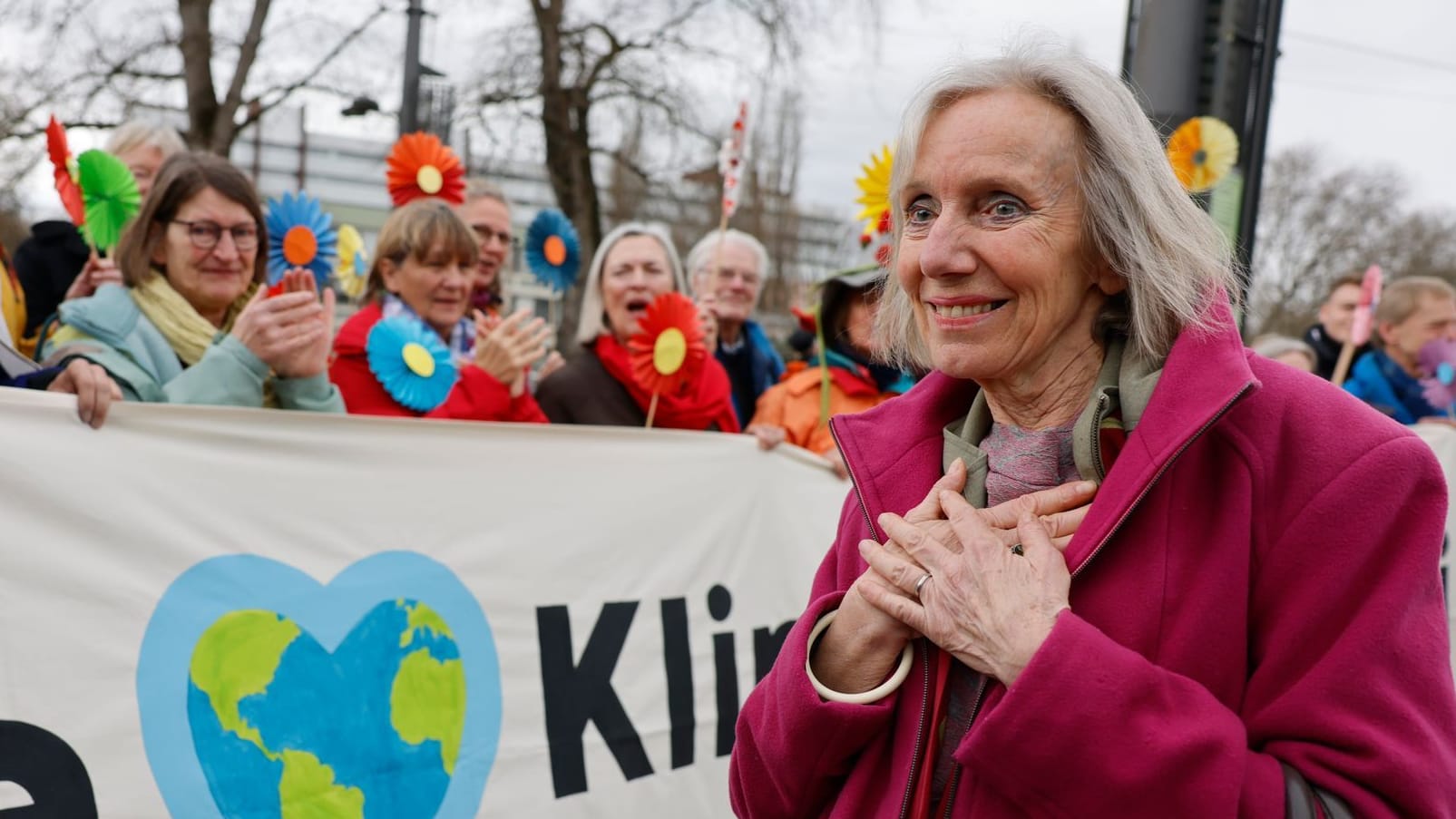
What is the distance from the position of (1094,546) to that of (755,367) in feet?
13.6

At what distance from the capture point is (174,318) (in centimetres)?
348

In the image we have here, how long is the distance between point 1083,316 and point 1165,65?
11.2ft

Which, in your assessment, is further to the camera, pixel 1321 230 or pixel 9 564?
pixel 1321 230

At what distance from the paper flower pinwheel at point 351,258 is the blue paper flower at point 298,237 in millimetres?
670

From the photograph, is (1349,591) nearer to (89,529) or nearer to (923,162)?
(923,162)

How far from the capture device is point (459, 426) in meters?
3.57

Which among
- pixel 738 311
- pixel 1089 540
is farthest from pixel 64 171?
pixel 1089 540

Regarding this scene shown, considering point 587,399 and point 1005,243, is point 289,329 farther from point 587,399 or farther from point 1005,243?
point 1005,243

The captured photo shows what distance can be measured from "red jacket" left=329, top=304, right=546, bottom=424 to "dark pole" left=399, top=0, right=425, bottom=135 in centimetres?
800

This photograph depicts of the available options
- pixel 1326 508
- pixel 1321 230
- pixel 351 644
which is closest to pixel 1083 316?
pixel 1326 508

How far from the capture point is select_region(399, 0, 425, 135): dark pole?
11.7 m

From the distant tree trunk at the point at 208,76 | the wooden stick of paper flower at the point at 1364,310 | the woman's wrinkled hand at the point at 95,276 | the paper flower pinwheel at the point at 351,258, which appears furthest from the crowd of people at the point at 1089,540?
the distant tree trunk at the point at 208,76

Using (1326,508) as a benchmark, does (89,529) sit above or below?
below

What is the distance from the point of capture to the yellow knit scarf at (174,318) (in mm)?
3455
